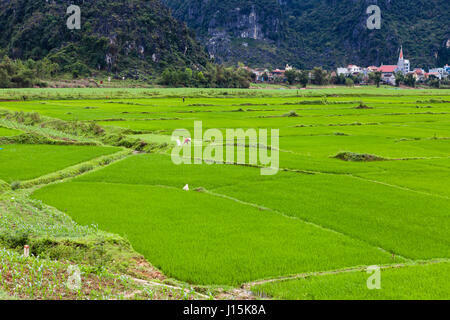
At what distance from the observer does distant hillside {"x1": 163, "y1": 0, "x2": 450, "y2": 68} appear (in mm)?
153000

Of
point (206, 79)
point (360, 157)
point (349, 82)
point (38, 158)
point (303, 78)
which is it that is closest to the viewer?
point (38, 158)

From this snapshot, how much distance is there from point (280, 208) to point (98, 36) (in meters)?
88.2

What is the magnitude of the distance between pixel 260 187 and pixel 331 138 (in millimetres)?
10915

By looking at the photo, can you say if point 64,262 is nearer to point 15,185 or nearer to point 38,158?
point 15,185

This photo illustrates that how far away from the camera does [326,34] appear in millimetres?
175250

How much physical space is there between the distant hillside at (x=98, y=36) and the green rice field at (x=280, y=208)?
6975 centimetres

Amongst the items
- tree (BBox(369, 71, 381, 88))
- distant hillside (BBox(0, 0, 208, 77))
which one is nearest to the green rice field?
distant hillside (BBox(0, 0, 208, 77))

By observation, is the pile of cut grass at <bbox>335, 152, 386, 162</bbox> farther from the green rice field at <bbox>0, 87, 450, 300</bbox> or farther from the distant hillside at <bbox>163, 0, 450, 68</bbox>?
the distant hillside at <bbox>163, 0, 450, 68</bbox>

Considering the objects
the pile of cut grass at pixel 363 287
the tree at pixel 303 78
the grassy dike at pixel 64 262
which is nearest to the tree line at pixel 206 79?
the tree at pixel 303 78

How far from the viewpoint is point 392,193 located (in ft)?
37.4

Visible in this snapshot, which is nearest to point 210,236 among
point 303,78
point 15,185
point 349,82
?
point 15,185

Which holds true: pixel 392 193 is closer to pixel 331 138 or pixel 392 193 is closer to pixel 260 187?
pixel 260 187

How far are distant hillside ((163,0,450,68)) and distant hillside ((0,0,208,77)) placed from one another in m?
48.2
